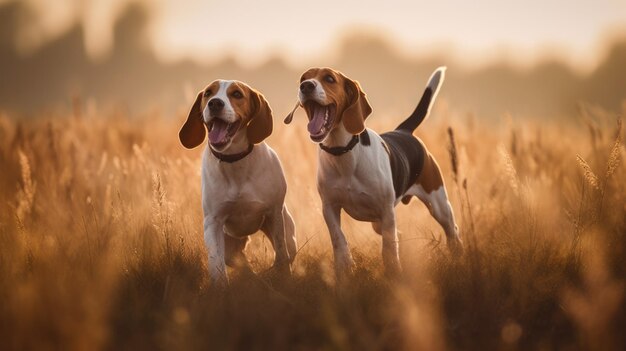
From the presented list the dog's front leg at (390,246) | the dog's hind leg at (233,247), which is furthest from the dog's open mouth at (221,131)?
the dog's front leg at (390,246)

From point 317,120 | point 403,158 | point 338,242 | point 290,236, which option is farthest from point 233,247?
point 403,158

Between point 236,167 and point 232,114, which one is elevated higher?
point 232,114

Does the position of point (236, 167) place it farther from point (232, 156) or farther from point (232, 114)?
point (232, 114)

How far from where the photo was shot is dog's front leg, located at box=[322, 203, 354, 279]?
14.6ft

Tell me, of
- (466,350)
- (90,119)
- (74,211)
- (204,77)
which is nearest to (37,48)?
(204,77)

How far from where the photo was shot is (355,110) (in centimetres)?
467

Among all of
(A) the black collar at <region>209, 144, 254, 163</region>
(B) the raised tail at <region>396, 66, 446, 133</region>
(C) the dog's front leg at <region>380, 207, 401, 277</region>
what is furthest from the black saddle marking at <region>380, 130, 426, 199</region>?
(A) the black collar at <region>209, 144, 254, 163</region>

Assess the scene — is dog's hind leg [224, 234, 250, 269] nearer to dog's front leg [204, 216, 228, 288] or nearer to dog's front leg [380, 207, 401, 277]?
dog's front leg [204, 216, 228, 288]

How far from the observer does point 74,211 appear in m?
5.65

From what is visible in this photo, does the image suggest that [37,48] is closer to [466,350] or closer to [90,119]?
[90,119]

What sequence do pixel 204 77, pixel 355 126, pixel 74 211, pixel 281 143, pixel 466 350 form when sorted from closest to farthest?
pixel 466 350, pixel 355 126, pixel 74 211, pixel 281 143, pixel 204 77

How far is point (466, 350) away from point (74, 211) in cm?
376

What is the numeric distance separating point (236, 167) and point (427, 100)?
2180 mm

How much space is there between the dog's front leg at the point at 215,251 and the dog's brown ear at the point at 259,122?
0.67m
